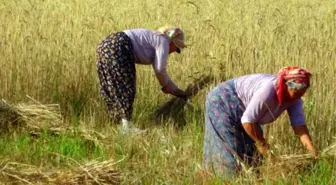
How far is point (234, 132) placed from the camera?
381cm

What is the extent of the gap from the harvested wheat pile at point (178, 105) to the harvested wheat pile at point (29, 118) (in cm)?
79

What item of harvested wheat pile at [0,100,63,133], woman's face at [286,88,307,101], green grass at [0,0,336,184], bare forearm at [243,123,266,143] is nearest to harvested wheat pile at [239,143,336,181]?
green grass at [0,0,336,184]

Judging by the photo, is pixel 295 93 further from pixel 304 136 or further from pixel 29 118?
pixel 29 118

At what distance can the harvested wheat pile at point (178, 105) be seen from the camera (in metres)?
5.00

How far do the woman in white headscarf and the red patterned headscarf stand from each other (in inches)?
60.9

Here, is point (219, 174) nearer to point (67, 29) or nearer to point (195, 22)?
point (67, 29)

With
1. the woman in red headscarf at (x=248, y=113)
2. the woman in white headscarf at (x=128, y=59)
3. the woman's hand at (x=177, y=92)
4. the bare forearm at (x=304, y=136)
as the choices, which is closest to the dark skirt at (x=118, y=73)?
the woman in white headscarf at (x=128, y=59)

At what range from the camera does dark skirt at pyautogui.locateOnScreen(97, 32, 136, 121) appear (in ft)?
16.4

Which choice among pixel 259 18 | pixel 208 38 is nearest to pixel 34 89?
pixel 208 38

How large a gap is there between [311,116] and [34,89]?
2.32 meters

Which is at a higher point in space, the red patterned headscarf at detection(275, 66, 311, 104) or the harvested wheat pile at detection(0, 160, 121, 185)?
the red patterned headscarf at detection(275, 66, 311, 104)

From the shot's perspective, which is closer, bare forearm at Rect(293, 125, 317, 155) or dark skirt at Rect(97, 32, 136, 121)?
bare forearm at Rect(293, 125, 317, 155)

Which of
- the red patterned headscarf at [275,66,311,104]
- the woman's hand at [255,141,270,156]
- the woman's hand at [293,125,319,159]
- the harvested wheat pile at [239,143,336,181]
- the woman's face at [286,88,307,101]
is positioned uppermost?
the red patterned headscarf at [275,66,311,104]

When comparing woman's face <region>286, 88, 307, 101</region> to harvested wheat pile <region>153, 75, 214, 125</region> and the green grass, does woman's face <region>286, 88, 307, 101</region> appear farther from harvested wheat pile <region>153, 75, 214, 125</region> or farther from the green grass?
harvested wheat pile <region>153, 75, 214, 125</region>
